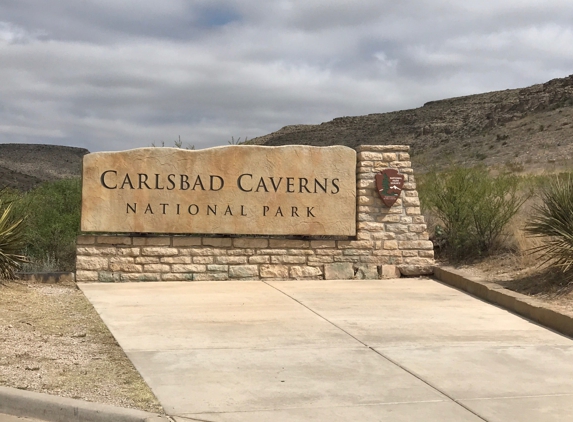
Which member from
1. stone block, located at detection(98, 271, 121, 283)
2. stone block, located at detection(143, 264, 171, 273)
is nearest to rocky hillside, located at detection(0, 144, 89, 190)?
stone block, located at detection(98, 271, 121, 283)

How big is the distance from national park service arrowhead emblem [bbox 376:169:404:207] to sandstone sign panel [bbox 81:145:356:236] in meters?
0.51

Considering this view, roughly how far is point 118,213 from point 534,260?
7.10 metres

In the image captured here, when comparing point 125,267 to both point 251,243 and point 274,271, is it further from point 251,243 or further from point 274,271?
point 274,271

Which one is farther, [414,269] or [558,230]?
[414,269]

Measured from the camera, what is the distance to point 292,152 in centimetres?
1365

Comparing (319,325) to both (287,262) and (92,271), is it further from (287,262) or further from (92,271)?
(92,271)

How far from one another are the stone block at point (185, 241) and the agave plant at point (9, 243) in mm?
2484

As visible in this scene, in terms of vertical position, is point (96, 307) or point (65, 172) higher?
point (65, 172)

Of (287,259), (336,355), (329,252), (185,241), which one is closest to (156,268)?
(185,241)

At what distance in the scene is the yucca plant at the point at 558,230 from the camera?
11109mm

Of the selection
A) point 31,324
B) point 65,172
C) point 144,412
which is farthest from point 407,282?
point 65,172

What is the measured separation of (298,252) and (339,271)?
2.76ft

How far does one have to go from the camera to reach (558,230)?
11414mm

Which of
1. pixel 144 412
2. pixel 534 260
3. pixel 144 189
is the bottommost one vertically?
pixel 144 412
